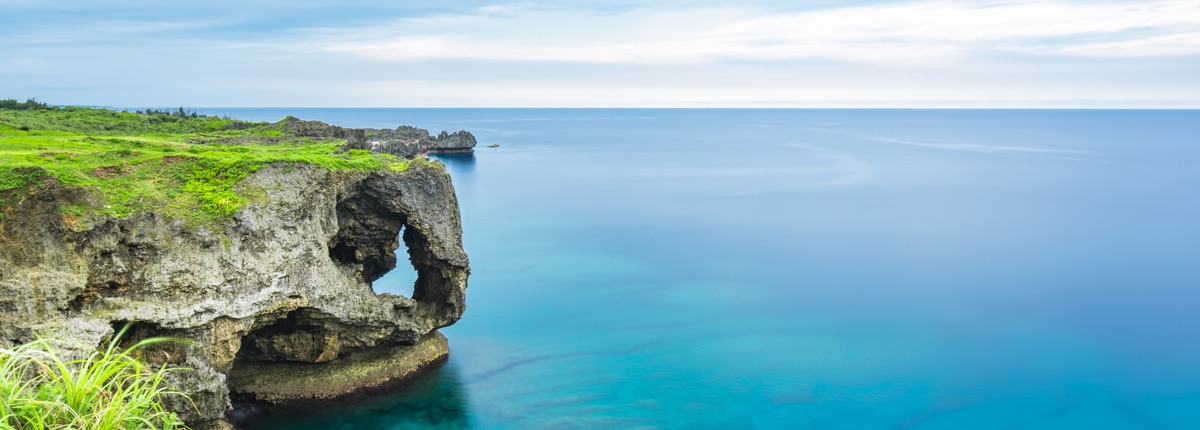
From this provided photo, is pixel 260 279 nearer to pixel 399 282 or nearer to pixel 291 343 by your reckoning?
pixel 291 343

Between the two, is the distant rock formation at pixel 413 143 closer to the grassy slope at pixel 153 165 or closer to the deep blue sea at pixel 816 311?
the deep blue sea at pixel 816 311

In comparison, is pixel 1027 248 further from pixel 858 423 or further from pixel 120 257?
pixel 120 257

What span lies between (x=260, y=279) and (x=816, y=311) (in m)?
23.8

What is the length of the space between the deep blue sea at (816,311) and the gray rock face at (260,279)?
6.42 ft

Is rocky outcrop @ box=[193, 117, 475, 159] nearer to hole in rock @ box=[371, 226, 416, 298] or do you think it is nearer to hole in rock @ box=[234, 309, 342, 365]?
hole in rock @ box=[371, 226, 416, 298]

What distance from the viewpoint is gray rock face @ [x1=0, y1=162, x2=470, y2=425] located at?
16.6 meters

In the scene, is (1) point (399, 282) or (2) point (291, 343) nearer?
(2) point (291, 343)

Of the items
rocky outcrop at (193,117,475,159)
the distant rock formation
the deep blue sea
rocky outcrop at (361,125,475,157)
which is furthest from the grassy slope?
rocky outcrop at (361,125,475,157)

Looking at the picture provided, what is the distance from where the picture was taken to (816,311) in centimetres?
3575

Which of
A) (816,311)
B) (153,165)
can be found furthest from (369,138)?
(153,165)

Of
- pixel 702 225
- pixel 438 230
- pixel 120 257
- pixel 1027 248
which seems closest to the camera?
pixel 120 257

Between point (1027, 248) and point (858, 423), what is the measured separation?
3086 centimetres

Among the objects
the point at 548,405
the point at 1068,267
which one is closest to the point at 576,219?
the point at 1068,267

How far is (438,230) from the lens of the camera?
24109 mm
